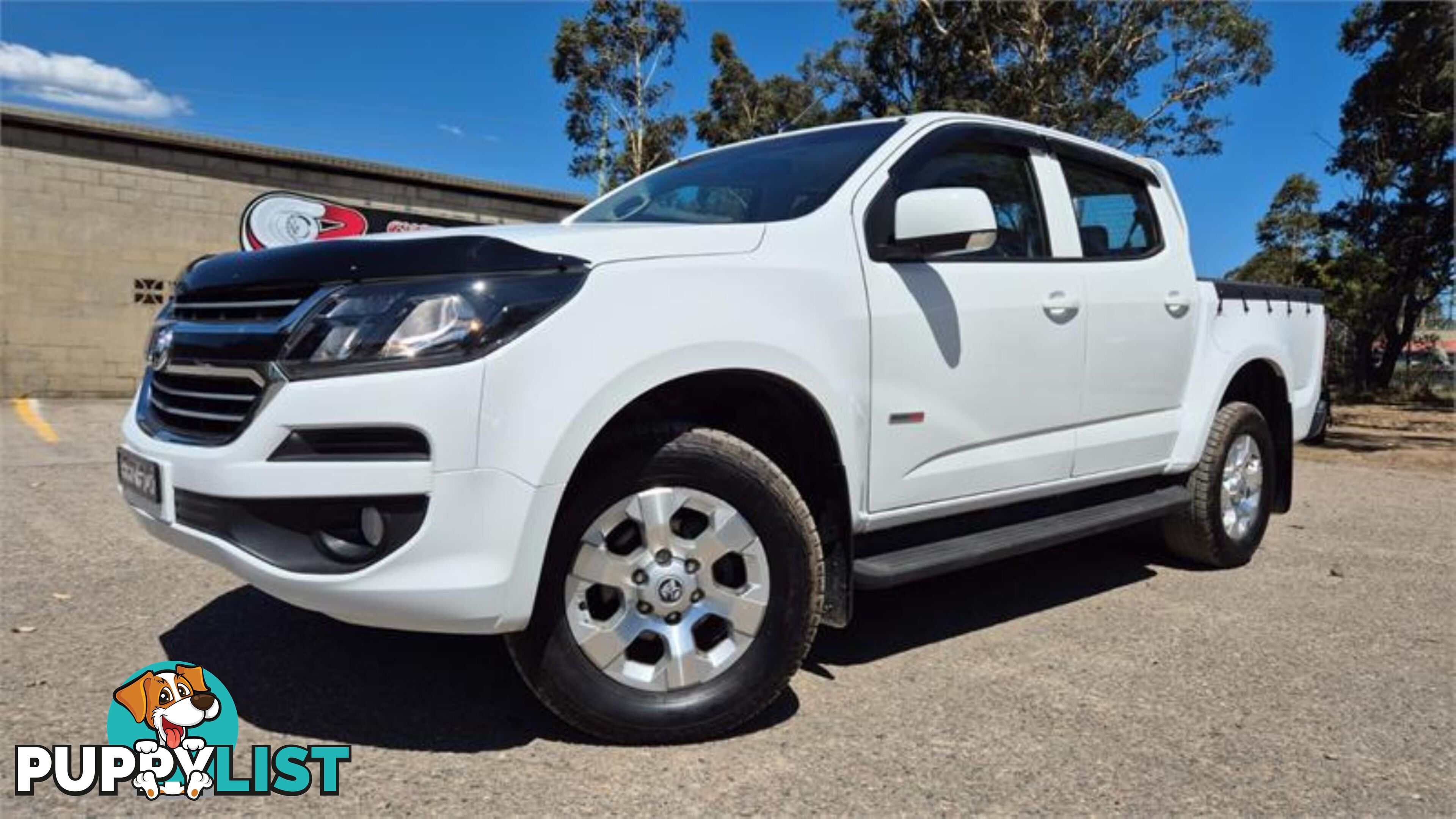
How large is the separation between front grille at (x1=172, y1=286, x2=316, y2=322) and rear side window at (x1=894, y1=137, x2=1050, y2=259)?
6.33ft

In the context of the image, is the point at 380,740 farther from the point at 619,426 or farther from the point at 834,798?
the point at 834,798

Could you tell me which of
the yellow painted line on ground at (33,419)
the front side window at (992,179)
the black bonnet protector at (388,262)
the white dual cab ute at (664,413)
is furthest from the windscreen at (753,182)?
the yellow painted line on ground at (33,419)

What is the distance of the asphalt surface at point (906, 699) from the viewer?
229 cm

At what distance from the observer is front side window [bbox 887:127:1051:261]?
3248 millimetres

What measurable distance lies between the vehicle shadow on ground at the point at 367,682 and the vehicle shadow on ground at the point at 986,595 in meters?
0.60

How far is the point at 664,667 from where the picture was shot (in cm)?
249

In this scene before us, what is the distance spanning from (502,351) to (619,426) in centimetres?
42

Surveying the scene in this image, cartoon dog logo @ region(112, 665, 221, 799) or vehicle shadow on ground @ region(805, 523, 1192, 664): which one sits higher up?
cartoon dog logo @ region(112, 665, 221, 799)

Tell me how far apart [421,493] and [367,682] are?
3.46 feet

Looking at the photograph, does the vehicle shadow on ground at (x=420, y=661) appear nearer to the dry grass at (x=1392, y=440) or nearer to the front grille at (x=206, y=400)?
the front grille at (x=206, y=400)

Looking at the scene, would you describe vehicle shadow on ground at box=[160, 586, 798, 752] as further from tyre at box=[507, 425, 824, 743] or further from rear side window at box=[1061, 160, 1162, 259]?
rear side window at box=[1061, 160, 1162, 259]

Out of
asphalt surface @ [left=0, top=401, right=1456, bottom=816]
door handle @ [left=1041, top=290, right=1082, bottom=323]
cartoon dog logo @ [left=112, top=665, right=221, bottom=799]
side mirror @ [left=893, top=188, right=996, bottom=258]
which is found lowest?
asphalt surface @ [left=0, top=401, right=1456, bottom=816]

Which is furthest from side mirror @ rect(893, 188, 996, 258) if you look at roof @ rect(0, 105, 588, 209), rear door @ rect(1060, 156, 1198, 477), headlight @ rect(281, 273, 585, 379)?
roof @ rect(0, 105, 588, 209)

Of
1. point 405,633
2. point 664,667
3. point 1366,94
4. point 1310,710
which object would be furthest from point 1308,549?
point 1366,94
